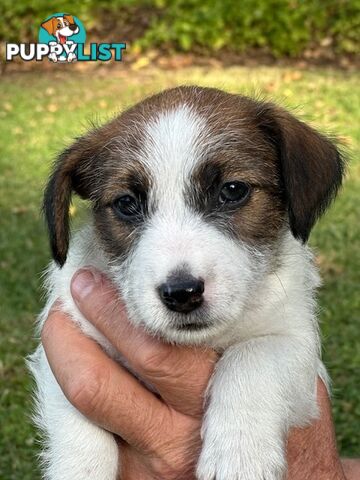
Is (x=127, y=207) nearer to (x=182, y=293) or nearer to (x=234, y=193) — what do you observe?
(x=234, y=193)

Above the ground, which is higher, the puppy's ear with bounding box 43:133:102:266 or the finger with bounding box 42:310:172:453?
the puppy's ear with bounding box 43:133:102:266

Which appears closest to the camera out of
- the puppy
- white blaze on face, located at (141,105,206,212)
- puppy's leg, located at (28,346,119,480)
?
the puppy

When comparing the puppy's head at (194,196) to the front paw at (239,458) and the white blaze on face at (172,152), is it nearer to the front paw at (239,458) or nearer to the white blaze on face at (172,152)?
the white blaze on face at (172,152)

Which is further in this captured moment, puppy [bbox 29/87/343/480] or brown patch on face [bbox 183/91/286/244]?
brown patch on face [bbox 183/91/286/244]

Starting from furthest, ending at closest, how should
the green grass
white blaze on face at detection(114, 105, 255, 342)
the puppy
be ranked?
the green grass
the puppy
white blaze on face at detection(114, 105, 255, 342)

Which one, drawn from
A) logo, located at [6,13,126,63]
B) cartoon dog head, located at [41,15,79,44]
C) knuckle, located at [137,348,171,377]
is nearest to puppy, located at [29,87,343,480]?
knuckle, located at [137,348,171,377]

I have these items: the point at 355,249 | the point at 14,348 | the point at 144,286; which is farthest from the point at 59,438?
the point at 355,249

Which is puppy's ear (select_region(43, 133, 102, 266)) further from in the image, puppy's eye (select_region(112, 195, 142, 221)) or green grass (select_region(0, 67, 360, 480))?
green grass (select_region(0, 67, 360, 480))
